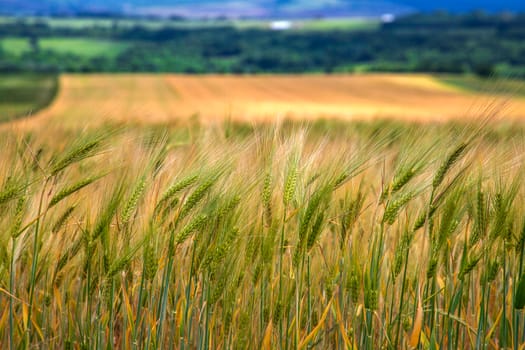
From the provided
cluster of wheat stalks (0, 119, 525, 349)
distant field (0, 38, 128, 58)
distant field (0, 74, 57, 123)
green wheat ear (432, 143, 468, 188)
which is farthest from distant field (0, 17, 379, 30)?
green wheat ear (432, 143, 468, 188)

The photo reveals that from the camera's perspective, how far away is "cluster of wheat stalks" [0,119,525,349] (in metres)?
1.76

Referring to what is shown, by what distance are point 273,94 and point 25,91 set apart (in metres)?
16.1

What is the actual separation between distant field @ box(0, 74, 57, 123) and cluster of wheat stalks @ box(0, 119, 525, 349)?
97.9 feet

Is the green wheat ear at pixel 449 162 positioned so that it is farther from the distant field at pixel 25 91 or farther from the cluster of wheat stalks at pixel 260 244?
the distant field at pixel 25 91

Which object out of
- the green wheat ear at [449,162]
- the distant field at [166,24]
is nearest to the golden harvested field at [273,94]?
the green wheat ear at [449,162]

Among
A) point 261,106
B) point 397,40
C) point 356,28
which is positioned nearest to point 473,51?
point 397,40

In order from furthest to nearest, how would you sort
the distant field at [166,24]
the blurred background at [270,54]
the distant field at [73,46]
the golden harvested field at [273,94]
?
the distant field at [166,24] < the distant field at [73,46] < the blurred background at [270,54] < the golden harvested field at [273,94]

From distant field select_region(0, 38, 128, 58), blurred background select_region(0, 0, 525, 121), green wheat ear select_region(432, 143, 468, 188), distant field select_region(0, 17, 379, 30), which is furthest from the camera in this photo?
distant field select_region(0, 17, 379, 30)

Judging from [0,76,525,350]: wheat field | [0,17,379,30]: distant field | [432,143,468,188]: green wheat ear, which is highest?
[0,17,379,30]: distant field

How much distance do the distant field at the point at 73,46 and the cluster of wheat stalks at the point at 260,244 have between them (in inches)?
3065

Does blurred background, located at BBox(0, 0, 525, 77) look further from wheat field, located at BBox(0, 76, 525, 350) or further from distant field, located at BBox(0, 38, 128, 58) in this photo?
wheat field, located at BBox(0, 76, 525, 350)

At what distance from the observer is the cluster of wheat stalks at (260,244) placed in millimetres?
1761

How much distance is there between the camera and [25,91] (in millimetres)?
45812

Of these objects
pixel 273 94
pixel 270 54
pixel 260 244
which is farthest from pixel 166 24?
pixel 260 244
